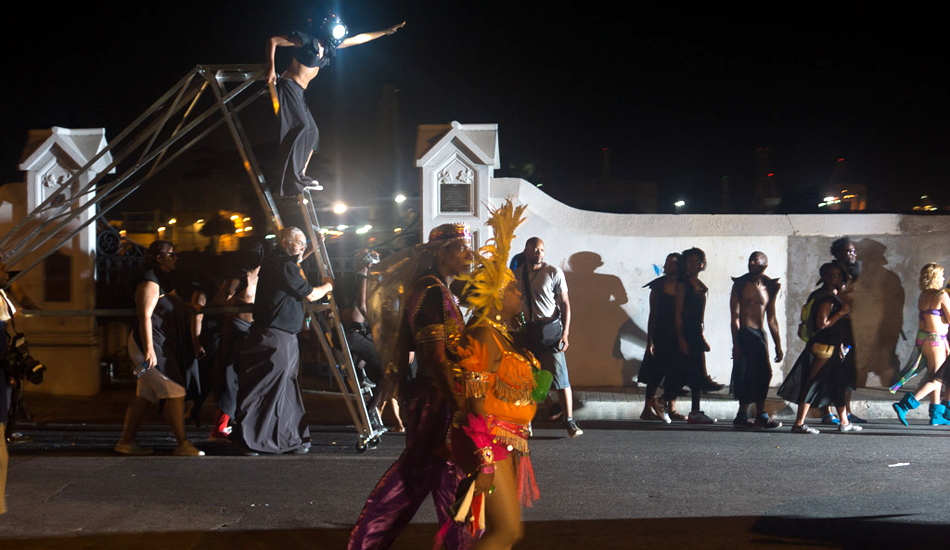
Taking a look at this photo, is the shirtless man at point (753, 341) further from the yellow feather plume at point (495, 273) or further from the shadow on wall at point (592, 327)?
the yellow feather plume at point (495, 273)

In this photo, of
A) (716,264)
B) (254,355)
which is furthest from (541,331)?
(716,264)

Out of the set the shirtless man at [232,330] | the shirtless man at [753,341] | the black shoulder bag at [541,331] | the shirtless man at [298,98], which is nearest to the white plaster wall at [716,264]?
the shirtless man at [753,341]

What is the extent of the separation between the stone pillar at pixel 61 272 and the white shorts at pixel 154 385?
343 cm

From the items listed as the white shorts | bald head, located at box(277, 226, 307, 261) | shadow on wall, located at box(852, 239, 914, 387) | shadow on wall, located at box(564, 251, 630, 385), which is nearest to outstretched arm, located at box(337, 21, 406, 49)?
bald head, located at box(277, 226, 307, 261)

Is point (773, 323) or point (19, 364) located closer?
point (19, 364)

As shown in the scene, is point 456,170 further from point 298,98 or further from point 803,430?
point 803,430

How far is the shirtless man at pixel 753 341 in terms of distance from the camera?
27.6 ft

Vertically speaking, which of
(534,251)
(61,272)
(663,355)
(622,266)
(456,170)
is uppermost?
(456,170)

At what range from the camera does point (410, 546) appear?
470 centimetres

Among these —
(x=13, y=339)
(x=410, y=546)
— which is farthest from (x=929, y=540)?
(x=13, y=339)

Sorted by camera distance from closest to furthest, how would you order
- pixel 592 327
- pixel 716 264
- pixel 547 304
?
pixel 547 304, pixel 592 327, pixel 716 264

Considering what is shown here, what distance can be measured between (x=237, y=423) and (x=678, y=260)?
4943mm

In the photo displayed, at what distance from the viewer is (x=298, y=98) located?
6.50 m

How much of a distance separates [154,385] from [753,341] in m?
5.71
